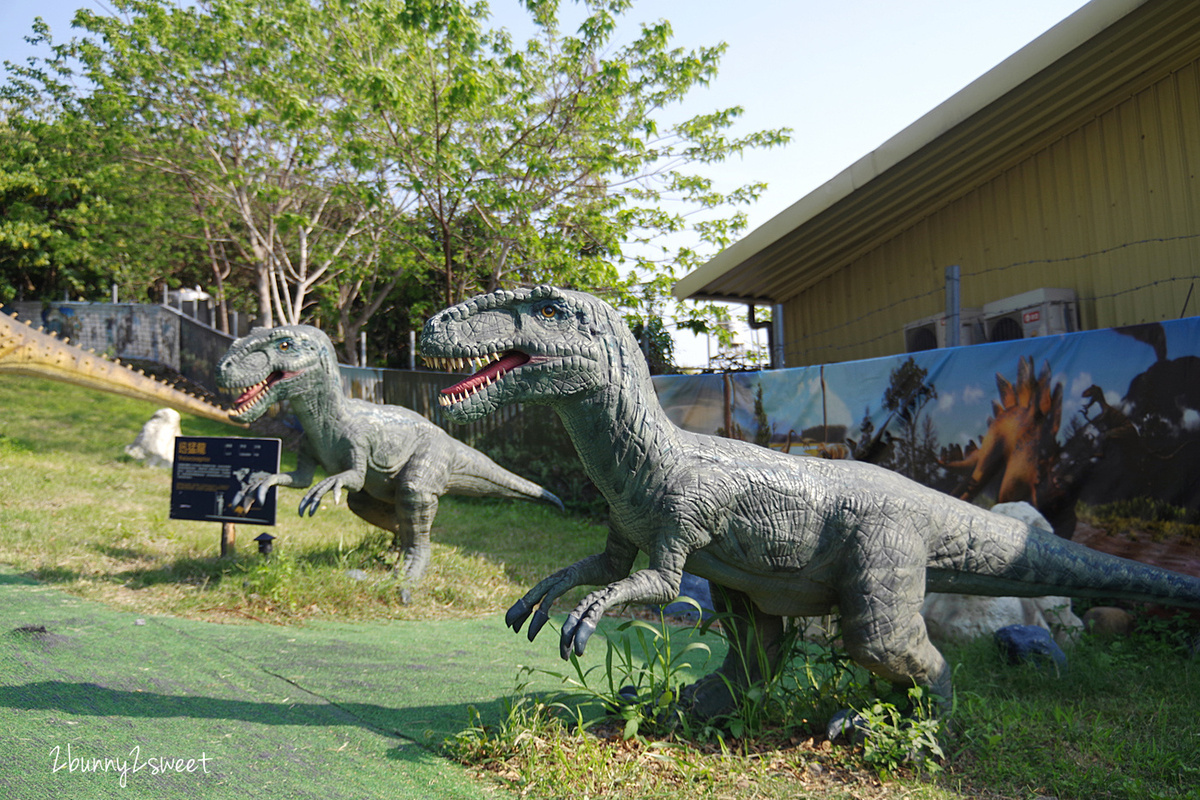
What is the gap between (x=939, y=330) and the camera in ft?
24.7

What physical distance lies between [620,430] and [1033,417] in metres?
3.87

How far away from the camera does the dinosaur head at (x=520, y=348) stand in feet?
8.52

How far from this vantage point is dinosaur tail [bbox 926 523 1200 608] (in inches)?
123

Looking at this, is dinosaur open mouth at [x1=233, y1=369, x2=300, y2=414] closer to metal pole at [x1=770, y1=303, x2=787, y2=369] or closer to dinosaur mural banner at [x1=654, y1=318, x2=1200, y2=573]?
dinosaur mural banner at [x1=654, y1=318, x2=1200, y2=573]

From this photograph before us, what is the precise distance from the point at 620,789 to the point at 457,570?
4.34m

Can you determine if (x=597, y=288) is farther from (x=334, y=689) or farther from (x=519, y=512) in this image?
(x=334, y=689)

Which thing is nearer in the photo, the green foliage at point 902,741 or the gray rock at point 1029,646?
the green foliage at point 902,741

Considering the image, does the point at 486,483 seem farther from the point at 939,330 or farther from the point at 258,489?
the point at 939,330

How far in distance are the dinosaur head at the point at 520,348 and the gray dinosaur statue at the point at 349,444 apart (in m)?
2.99

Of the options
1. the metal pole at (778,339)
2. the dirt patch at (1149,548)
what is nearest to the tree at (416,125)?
the metal pole at (778,339)

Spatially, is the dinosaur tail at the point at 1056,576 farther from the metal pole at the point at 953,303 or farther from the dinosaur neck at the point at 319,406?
the dinosaur neck at the point at 319,406

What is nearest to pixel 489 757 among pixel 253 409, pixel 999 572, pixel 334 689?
pixel 334 689

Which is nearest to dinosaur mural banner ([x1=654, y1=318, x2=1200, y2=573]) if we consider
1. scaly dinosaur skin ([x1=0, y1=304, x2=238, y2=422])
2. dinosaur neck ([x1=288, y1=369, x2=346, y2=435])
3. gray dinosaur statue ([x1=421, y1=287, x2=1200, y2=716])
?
gray dinosaur statue ([x1=421, y1=287, x2=1200, y2=716])

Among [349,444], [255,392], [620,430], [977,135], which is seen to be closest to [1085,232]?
[977,135]
